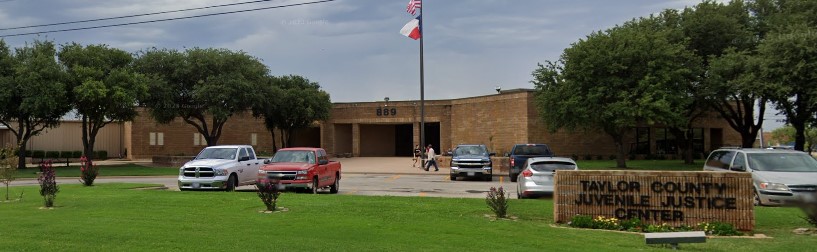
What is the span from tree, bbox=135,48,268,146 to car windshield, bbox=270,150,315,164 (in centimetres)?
2256

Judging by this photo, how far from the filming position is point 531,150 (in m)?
28.4

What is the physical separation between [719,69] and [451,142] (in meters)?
25.5

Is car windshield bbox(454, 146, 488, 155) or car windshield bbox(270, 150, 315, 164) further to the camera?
car windshield bbox(454, 146, 488, 155)

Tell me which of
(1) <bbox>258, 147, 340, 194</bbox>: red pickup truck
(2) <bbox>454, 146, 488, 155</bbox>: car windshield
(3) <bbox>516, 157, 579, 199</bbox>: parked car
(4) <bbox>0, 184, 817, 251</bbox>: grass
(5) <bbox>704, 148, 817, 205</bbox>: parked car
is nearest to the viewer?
(4) <bbox>0, 184, 817, 251</bbox>: grass

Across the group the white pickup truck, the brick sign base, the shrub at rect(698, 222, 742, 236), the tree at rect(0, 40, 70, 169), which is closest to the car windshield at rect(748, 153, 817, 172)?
the brick sign base

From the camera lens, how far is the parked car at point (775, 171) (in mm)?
14430

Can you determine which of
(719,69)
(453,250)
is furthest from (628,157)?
(453,250)

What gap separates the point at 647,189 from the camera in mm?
11398

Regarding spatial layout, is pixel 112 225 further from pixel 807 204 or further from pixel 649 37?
pixel 649 37

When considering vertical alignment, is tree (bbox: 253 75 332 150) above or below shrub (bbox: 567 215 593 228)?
above

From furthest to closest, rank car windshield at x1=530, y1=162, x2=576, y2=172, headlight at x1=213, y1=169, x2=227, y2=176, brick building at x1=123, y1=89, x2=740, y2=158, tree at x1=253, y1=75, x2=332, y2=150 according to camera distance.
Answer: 1. tree at x1=253, y1=75, x2=332, y2=150
2. brick building at x1=123, y1=89, x2=740, y2=158
3. headlight at x1=213, y1=169, x2=227, y2=176
4. car windshield at x1=530, y1=162, x2=576, y2=172

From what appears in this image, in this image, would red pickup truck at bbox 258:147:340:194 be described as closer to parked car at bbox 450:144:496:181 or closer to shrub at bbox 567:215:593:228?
parked car at bbox 450:144:496:181

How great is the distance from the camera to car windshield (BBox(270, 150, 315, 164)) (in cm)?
1967

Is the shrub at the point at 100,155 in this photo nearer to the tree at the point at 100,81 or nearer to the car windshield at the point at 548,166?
the tree at the point at 100,81
